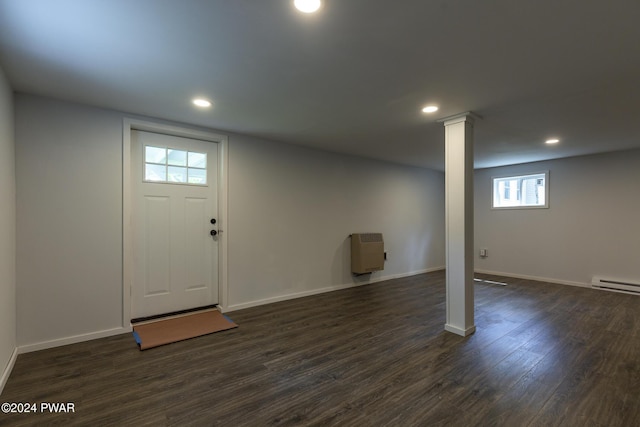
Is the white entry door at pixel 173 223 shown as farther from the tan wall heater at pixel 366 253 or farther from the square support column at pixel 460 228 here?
the square support column at pixel 460 228

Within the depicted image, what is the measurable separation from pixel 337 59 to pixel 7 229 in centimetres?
284

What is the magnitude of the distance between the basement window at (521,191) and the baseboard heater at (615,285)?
1454 millimetres

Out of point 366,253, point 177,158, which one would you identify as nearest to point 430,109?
point 366,253

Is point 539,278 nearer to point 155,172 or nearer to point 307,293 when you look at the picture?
point 307,293

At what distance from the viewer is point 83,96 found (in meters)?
2.61

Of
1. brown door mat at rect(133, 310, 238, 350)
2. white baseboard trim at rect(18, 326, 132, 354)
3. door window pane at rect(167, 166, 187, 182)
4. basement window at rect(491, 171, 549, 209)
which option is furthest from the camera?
basement window at rect(491, 171, 549, 209)

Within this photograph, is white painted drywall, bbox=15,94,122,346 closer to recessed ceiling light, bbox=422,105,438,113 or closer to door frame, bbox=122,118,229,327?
door frame, bbox=122,118,229,327

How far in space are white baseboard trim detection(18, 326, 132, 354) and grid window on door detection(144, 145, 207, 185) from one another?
1.61 meters

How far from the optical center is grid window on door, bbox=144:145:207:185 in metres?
3.29

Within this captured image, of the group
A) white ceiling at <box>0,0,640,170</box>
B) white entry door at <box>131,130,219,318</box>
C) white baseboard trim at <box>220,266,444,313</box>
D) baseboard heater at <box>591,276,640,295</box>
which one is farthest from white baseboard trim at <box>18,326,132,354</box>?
baseboard heater at <box>591,276,640,295</box>

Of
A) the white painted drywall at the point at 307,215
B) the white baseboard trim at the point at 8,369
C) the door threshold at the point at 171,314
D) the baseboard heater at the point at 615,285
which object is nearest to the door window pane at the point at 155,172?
the white painted drywall at the point at 307,215

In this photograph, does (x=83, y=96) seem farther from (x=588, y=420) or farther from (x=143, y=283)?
(x=588, y=420)

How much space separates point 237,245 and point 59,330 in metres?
1.85

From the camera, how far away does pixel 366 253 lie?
4902 millimetres
